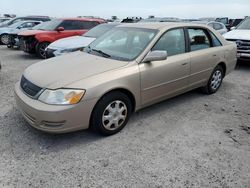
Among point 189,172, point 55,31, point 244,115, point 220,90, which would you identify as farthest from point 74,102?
point 55,31

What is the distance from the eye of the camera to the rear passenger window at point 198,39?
15.3ft

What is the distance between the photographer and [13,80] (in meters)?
6.40

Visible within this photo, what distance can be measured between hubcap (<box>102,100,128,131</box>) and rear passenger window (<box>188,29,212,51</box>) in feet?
6.38

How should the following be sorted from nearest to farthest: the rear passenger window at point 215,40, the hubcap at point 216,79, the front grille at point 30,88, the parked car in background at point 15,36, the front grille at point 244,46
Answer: the front grille at point 30,88, the rear passenger window at point 215,40, the hubcap at point 216,79, the front grille at point 244,46, the parked car in background at point 15,36

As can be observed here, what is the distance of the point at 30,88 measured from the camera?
3.39 m

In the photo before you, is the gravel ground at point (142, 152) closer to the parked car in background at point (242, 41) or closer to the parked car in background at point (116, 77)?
the parked car in background at point (116, 77)

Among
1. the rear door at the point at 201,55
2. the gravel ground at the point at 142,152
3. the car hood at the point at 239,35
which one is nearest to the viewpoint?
the gravel ground at the point at 142,152

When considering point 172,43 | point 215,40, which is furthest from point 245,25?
point 172,43

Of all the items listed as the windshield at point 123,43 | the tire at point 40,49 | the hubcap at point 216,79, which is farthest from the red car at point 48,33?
the hubcap at point 216,79

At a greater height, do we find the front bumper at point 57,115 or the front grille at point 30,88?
the front grille at point 30,88

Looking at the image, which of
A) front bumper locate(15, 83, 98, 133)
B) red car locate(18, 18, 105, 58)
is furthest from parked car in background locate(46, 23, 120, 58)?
front bumper locate(15, 83, 98, 133)

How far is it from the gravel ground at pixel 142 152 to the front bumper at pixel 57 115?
1.02 feet

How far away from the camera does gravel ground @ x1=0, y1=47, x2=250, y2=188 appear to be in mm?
2711

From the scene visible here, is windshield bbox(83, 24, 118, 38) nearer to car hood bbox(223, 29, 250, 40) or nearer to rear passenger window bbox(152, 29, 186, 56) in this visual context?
car hood bbox(223, 29, 250, 40)
